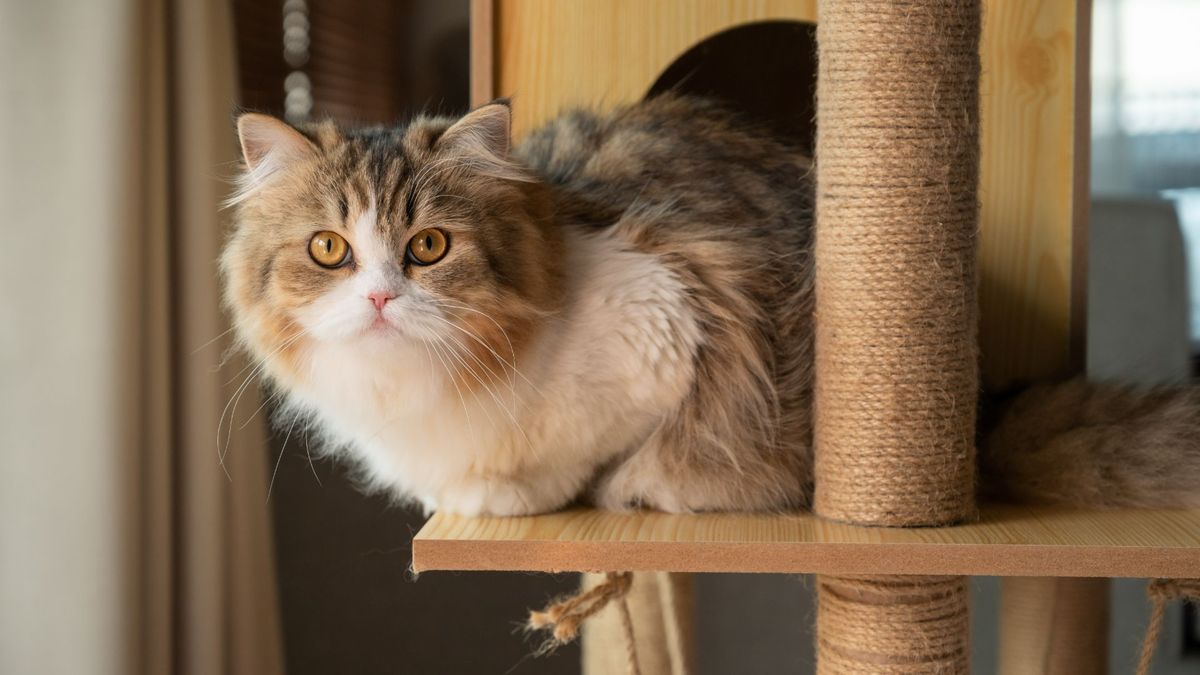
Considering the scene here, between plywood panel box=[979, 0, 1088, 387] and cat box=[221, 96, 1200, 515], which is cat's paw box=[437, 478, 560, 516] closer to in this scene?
cat box=[221, 96, 1200, 515]

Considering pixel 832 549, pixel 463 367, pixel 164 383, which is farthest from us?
pixel 164 383

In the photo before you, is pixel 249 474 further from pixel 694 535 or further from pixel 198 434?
pixel 694 535

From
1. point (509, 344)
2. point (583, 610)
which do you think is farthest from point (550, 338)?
point (583, 610)

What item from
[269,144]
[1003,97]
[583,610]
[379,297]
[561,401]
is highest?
[1003,97]

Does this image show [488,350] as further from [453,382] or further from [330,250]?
[330,250]

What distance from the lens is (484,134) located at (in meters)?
1.11

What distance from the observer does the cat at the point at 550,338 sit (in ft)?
3.53

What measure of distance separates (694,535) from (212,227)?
0.93 metres

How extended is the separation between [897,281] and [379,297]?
1.62 ft

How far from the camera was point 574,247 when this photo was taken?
1.20 metres

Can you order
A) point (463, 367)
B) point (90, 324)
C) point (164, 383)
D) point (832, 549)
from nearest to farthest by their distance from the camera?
1. point (832, 549)
2. point (463, 367)
3. point (90, 324)
4. point (164, 383)

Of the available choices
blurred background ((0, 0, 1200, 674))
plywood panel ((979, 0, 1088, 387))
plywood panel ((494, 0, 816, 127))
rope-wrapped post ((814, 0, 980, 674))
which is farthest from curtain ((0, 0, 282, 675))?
plywood panel ((979, 0, 1088, 387))

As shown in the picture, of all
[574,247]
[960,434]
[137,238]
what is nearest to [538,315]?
[574,247]

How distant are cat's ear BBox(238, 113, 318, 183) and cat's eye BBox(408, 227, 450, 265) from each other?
0.16 metres
